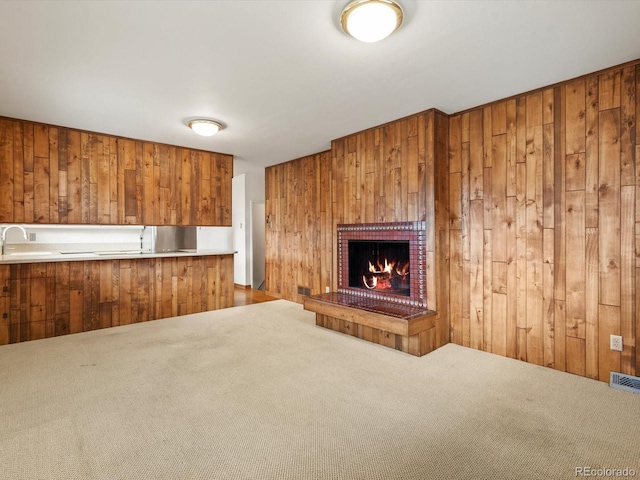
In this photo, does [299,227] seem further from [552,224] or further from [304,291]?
[552,224]

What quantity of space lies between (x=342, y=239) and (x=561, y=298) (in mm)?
2432

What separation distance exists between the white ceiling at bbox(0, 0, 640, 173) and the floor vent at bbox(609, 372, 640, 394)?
2421 millimetres

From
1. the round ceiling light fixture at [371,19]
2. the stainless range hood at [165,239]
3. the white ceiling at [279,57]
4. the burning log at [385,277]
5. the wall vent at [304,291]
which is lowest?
the wall vent at [304,291]

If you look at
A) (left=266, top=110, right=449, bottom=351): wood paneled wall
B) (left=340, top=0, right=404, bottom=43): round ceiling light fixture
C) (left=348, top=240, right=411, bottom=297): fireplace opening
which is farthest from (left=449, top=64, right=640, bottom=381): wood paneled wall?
(left=340, top=0, right=404, bottom=43): round ceiling light fixture

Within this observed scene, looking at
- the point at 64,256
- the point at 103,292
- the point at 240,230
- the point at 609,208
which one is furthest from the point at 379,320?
the point at 240,230

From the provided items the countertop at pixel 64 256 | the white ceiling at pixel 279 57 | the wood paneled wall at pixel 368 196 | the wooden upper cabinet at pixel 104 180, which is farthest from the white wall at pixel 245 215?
the white ceiling at pixel 279 57

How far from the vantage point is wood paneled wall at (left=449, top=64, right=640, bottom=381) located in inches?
101

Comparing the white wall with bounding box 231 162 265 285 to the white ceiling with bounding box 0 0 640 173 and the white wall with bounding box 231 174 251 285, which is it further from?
the white ceiling with bounding box 0 0 640 173

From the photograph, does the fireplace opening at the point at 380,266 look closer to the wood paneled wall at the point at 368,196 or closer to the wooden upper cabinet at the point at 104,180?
the wood paneled wall at the point at 368,196

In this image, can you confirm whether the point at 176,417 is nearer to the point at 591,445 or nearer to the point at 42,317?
the point at 591,445

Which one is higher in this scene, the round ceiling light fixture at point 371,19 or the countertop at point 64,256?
the round ceiling light fixture at point 371,19

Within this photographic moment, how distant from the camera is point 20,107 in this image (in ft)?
11.0

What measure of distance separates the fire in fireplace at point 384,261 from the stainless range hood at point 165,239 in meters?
2.64

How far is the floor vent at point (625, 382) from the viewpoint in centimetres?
247
